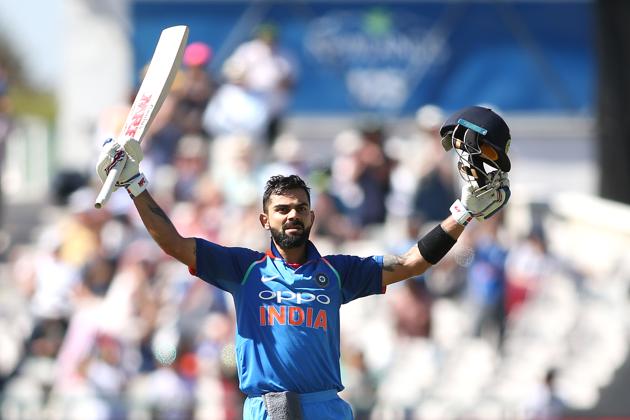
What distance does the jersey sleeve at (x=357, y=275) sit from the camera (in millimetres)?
7527

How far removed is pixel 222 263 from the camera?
741 cm

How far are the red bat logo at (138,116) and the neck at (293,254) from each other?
0.83 m

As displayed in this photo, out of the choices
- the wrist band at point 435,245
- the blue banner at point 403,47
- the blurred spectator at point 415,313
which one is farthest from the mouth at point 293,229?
the blue banner at point 403,47

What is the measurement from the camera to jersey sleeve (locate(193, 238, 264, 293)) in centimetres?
740

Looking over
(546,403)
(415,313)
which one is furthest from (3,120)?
(546,403)

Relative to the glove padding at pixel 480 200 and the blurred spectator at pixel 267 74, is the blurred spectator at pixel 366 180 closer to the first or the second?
the blurred spectator at pixel 267 74

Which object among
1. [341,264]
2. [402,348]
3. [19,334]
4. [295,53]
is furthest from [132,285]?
[295,53]

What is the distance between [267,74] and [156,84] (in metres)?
7.74

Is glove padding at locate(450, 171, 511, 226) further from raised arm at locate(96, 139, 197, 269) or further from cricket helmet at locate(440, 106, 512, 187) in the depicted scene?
raised arm at locate(96, 139, 197, 269)

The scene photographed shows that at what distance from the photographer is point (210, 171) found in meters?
13.9

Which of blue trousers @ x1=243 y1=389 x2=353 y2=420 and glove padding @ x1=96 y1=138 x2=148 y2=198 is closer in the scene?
glove padding @ x1=96 y1=138 x2=148 y2=198

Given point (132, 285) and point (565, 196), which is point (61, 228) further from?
point (565, 196)

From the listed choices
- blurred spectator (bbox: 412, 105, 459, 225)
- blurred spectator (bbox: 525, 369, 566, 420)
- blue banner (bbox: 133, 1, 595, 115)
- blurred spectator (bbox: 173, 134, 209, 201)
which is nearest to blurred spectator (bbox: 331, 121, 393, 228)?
blurred spectator (bbox: 412, 105, 459, 225)

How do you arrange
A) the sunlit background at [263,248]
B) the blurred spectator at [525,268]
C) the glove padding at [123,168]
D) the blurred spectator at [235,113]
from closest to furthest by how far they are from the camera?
the glove padding at [123,168] < the sunlit background at [263,248] < the blurred spectator at [525,268] < the blurred spectator at [235,113]
